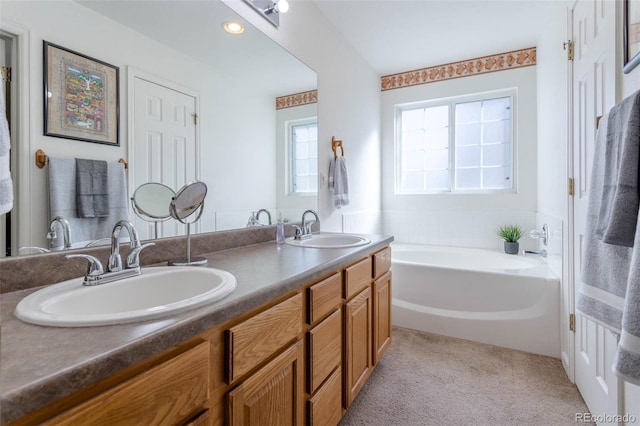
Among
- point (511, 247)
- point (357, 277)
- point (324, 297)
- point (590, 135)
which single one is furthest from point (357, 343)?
point (511, 247)

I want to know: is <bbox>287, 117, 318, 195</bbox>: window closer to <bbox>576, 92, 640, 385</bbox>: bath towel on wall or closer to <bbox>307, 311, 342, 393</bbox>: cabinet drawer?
<bbox>307, 311, 342, 393</bbox>: cabinet drawer

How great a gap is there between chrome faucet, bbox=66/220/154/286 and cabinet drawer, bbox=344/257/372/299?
0.83 metres

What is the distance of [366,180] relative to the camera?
324 centimetres

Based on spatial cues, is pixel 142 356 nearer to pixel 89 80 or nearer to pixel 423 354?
pixel 89 80

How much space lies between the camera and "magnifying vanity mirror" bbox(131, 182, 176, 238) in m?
1.15

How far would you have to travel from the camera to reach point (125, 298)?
880mm

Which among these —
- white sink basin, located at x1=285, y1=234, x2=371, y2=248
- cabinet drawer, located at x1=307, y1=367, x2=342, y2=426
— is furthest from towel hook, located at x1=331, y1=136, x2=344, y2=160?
cabinet drawer, located at x1=307, y1=367, x2=342, y2=426

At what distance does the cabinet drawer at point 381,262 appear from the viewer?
1.76m

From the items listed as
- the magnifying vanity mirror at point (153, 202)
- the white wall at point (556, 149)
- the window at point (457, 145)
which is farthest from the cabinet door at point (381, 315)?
the window at point (457, 145)

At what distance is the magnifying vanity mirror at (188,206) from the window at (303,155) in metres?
0.83

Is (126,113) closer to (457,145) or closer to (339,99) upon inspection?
(339,99)

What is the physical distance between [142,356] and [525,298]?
7.87ft

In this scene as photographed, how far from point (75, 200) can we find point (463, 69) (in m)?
3.47

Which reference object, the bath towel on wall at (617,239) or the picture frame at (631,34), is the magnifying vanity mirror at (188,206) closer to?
the bath towel on wall at (617,239)
